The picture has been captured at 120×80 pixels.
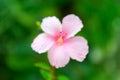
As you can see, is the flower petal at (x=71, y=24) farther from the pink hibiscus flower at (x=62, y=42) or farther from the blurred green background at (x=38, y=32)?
the blurred green background at (x=38, y=32)

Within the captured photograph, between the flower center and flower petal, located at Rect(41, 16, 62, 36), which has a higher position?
flower petal, located at Rect(41, 16, 62, 36)

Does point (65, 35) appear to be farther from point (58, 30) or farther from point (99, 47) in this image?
point (99, 47)

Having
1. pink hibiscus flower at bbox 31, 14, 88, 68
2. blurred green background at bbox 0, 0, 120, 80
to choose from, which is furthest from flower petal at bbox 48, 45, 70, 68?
blurred green background at bbox 0, 0, 120, 80

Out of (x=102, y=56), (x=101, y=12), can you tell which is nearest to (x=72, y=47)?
(x=101, y=12)

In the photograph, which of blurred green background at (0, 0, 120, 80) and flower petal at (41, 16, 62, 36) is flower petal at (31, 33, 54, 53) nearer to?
flower petal at (41, 16, 62, 36)

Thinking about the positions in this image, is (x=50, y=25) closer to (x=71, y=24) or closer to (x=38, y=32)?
(x=71, y=24)

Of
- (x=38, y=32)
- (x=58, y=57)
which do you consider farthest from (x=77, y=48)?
(x=38, y=32)

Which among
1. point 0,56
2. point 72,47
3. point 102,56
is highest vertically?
point 102,56
